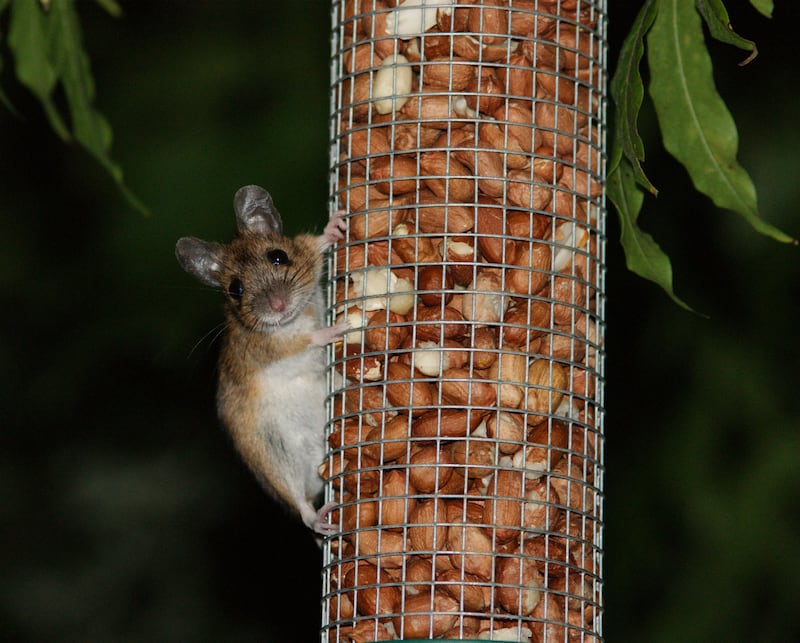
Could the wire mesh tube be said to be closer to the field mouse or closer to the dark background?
the field mouse

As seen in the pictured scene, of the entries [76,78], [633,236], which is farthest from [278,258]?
[76,78]

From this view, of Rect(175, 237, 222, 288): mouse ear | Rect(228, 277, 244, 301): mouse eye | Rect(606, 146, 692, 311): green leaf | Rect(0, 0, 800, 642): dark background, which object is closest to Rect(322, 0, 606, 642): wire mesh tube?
Rect(606, 146, 692, 311): green leaf

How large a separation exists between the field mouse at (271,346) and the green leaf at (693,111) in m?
2.22

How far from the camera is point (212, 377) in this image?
6.22 metres

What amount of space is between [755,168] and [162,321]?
3.23 meters

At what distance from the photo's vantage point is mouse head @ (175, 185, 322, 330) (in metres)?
5.48

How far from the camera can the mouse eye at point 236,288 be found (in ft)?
18.4

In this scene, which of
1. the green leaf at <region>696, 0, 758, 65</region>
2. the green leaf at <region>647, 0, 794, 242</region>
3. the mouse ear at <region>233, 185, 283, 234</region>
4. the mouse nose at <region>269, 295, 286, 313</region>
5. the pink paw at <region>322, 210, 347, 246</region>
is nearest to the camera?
the green leaf at <region>647, 0, 794, 242</region>

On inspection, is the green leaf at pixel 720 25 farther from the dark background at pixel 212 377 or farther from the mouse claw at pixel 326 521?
the dark background at pixel 212 377

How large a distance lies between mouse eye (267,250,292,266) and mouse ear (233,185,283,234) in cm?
24

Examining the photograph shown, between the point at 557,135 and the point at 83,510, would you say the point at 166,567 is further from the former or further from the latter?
the point at 557,135

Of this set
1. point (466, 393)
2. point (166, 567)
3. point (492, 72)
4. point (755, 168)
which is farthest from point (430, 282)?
point (166, 567)

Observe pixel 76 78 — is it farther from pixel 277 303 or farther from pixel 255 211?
pixel 255 211

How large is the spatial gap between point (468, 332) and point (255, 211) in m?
1.58
